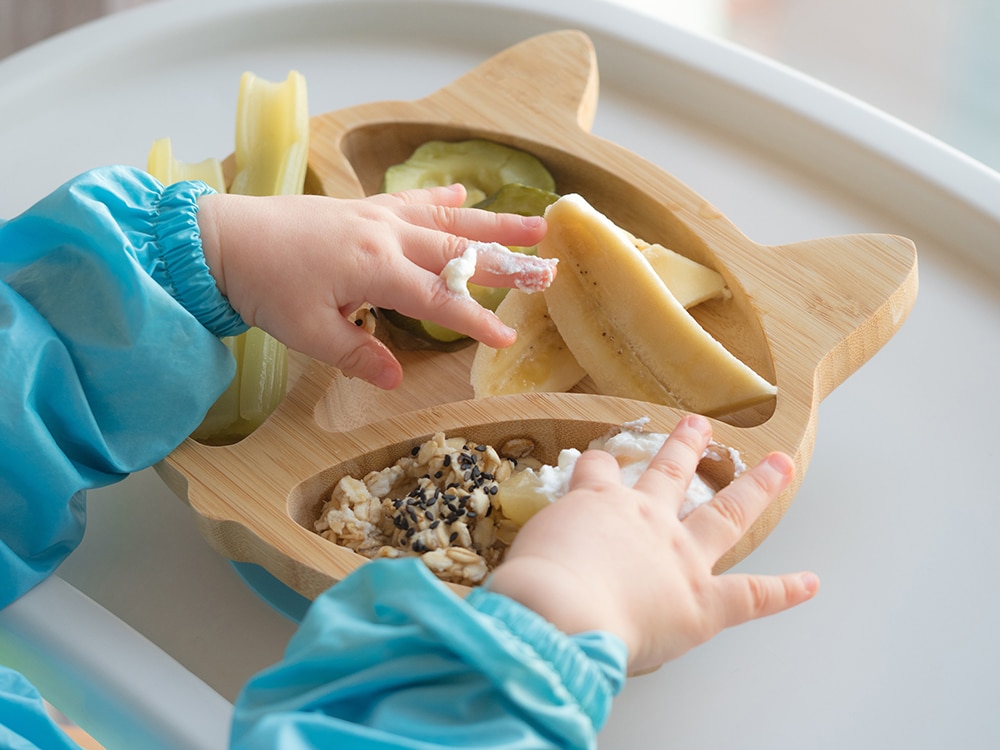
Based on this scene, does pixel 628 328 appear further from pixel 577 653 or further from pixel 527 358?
pixel 577 653

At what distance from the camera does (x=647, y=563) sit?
755 mm

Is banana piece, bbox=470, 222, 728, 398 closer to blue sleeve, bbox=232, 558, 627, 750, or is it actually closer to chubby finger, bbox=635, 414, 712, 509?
chubby finger, bbox=635, 414, 712, 509

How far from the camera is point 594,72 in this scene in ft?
4.22

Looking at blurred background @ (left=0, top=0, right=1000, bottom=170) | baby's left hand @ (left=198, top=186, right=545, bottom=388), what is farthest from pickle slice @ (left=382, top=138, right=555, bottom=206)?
blurred background @ (left=0, top=0, right=1000, bottom=170)

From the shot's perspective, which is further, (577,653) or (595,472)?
(595,472)

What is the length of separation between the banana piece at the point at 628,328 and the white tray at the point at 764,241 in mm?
158

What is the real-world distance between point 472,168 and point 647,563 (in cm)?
62

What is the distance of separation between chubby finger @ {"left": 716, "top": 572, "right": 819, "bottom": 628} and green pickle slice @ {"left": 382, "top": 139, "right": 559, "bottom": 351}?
47 centimetres

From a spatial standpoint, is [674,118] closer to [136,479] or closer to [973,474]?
[973,474]

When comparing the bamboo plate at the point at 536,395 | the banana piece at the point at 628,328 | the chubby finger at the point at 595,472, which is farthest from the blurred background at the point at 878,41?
the chubby finger at the point at 595,472

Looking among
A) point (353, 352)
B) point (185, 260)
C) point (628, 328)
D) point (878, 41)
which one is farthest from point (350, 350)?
point (878, 41)

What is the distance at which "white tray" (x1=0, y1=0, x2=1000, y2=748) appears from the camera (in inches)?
35.7

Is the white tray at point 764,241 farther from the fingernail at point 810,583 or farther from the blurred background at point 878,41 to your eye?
the blurred background at point 878,41

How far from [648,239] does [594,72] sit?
0.26 metres
